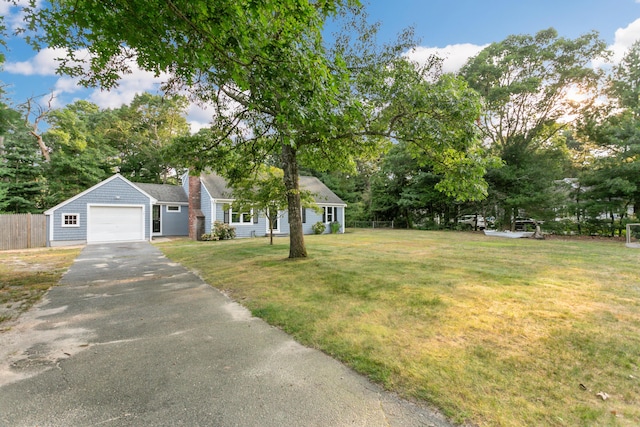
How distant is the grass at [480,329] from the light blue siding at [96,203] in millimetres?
12920

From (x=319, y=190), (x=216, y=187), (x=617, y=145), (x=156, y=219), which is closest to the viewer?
(x=617, y=145)

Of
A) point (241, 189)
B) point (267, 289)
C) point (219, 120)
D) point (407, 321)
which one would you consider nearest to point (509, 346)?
point (407, 321)

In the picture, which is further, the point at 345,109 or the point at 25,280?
the point at 25,280

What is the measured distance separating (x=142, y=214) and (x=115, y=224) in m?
1.47

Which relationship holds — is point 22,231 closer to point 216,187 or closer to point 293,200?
point 216,187

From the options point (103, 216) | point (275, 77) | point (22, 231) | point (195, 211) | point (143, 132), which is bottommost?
point (22, 231)

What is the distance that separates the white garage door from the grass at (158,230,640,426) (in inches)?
507

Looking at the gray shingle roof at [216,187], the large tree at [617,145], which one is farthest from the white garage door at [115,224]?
the large tree at [617,145]

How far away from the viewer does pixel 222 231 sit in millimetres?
17406

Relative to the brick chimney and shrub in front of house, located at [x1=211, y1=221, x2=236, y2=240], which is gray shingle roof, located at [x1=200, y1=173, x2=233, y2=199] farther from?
shrub in front of house, located at [x1=211, y1=221, x2=236, y2=240]

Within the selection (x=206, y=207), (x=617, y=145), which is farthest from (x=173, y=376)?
(x=617, y=145)

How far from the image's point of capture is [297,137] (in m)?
8.20

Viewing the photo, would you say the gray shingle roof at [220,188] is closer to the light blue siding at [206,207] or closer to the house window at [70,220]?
the light blue siding at [206,207]

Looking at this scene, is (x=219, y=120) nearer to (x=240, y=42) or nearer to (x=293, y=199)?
(x=293, y=199)
